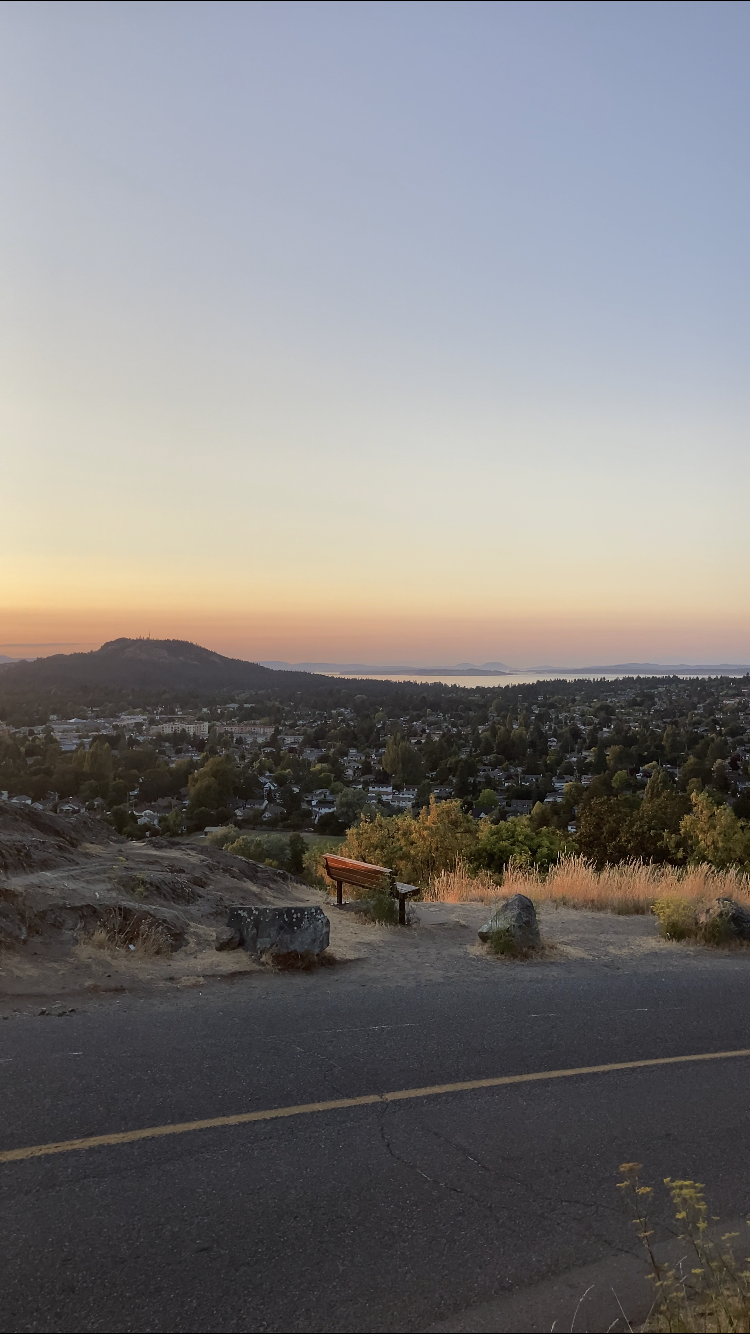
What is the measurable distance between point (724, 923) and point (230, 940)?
7288mm

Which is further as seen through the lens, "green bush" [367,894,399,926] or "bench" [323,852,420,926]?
"bench" [323,852,420,926]

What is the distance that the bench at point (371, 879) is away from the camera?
1305 centimetres

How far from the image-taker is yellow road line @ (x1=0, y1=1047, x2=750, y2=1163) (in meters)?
5.23

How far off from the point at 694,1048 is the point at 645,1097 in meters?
1.44

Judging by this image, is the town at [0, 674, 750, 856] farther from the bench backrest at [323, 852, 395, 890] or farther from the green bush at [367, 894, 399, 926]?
the green bush at [367, 894, 399, 926]

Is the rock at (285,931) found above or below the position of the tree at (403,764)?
above

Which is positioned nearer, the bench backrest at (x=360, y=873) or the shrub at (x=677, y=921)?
the shrub at (x=677, y=921)

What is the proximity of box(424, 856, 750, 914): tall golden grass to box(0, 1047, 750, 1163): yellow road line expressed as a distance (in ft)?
24.1

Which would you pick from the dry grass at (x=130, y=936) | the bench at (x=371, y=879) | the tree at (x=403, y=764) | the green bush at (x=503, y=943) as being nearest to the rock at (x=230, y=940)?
the dry grass at (x=130, y=936)

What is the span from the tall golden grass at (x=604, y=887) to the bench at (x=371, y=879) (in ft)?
9.04

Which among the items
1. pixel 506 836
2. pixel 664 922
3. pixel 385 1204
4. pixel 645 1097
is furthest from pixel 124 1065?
pixel 506 836

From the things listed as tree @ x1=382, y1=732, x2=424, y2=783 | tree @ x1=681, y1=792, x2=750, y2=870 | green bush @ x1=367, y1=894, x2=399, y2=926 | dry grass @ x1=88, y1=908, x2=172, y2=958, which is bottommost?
tree @ x1=382, y1=732, x2=424, y2=783

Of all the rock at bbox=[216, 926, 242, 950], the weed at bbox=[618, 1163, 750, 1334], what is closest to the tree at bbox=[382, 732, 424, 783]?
the rock at bbox=[216, 926, 242, 950]

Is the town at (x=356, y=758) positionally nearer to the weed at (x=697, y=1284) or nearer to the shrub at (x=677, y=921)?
the shrub at (x=677, y=921)
